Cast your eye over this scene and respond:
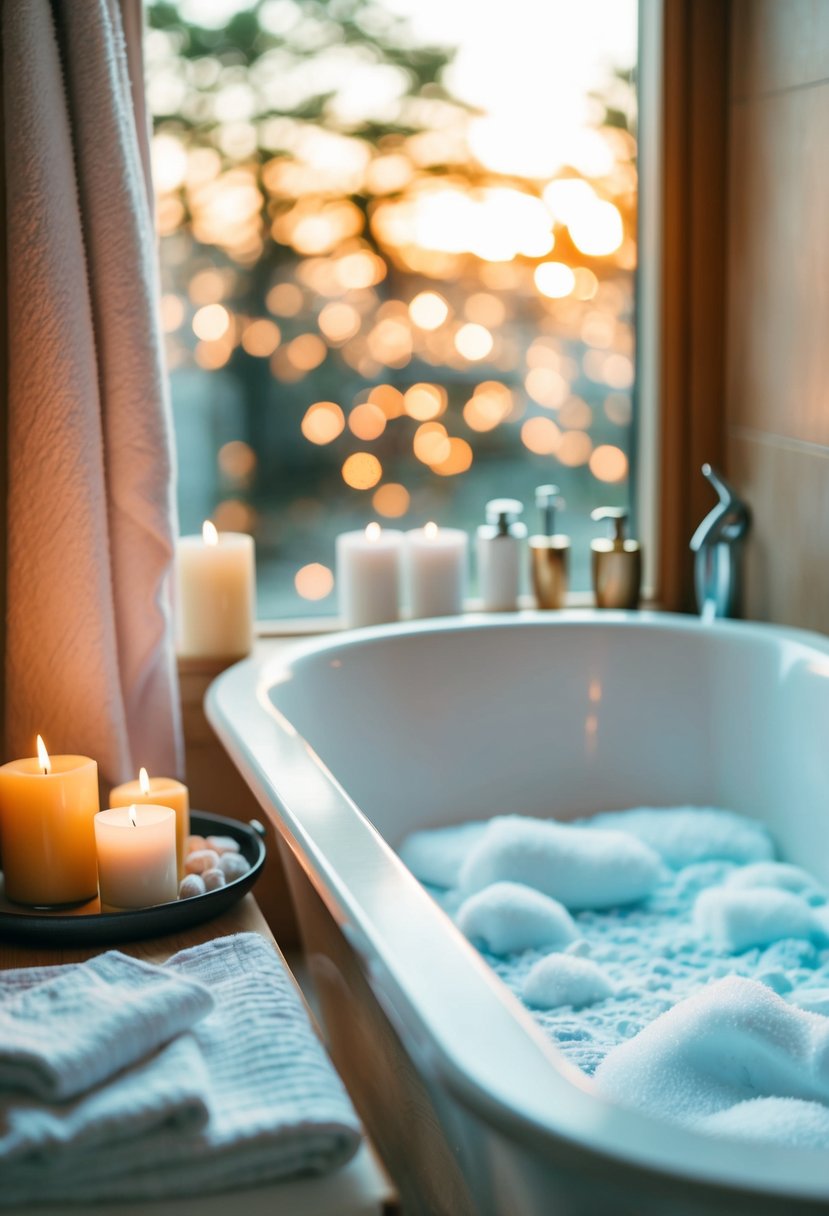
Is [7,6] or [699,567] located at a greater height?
[7,6]

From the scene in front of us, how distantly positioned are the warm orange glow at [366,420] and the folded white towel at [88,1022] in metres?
1.52

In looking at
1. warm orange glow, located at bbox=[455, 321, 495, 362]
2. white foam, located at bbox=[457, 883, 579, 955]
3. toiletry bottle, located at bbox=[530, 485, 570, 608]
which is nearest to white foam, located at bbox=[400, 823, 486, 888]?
white foam, located at bbox=[457, 883, 579, 955]

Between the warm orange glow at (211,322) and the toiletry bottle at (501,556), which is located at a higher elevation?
the warm orange glow at (211,322)

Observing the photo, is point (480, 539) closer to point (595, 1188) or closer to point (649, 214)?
point (649, 214)

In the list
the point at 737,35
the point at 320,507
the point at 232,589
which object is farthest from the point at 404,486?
the point at 737,35

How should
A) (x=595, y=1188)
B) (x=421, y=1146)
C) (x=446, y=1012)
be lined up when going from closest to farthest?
(x=595, y=1188), (x=446, y=1012), (x=421, y=1146)

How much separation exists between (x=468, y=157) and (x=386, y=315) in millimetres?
326

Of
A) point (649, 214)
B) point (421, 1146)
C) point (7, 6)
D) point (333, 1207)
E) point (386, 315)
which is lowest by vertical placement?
point (421, 1146)

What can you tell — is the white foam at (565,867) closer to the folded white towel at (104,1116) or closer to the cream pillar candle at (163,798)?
the cream pillar candle at (163,798)

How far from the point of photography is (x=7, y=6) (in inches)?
63.1

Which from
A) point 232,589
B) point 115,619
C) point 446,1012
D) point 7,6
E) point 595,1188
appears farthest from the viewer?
point 232,589

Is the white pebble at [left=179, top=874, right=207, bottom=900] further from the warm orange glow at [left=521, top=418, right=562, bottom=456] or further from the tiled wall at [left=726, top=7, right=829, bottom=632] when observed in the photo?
the warm orange glow at [left=521, top=418, right=562, bottom=456]

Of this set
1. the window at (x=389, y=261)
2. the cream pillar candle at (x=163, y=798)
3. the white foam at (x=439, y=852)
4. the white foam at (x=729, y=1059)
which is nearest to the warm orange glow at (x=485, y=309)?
the window at (x=389, y=261)

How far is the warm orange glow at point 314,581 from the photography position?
243 cm
